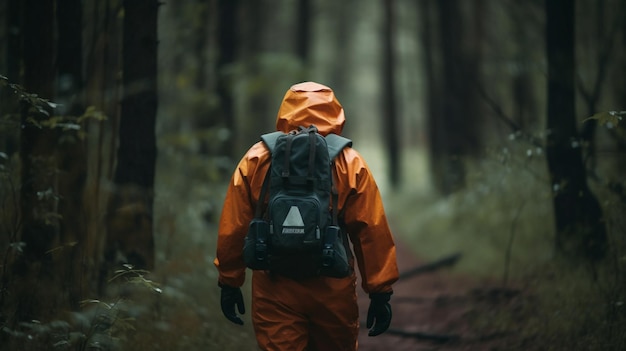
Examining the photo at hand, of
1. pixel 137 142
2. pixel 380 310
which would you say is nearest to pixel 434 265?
pixel 137 142

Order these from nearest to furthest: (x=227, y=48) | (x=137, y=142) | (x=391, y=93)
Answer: (x=137, y=142) < (x=227, y=48) < (x=391, y=93)

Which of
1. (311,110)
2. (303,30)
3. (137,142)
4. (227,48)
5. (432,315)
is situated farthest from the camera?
(303,30)

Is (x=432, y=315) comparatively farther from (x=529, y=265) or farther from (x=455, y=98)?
(x=455, y=98)

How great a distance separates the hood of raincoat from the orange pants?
1.00 metres

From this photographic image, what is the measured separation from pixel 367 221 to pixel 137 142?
2.83 metres

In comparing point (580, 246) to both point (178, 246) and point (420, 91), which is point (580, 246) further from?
point (420, 91)

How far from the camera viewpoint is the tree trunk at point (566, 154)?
663cm

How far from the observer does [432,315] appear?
279 inches

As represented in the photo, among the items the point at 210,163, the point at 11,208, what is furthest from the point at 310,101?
the point at 210,163

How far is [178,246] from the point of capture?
7.79 m

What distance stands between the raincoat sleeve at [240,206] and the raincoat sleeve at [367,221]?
520 mm

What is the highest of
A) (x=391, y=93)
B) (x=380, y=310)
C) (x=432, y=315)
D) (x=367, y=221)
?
(x=391, y=93)

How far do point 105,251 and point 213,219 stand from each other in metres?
5.29

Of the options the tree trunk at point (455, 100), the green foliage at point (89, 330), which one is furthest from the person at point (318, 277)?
the tree trunk at point (455, 100)
